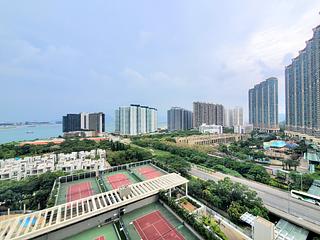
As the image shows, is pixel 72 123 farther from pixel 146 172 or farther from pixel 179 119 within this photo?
pixel 146 172

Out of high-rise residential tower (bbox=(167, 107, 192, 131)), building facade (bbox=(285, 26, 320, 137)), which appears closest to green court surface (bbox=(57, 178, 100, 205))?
building facade (bbox=(285, 26, 320, 137))

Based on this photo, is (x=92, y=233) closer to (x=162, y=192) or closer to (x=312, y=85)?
(x=162, y=192)

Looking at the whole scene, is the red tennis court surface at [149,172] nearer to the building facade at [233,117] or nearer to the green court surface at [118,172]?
the green court surface at [118,172]

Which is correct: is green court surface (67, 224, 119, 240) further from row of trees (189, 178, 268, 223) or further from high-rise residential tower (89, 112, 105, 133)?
high-rise residential tower (89, 112, 105, 133)

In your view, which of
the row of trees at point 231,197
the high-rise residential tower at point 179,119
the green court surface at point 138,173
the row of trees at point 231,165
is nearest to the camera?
the row of trees at point 231,197

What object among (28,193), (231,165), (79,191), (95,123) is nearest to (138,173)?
(79,191)

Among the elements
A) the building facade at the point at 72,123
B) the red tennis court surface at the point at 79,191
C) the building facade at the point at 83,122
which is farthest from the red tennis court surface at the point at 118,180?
the building facade at the point at 72,123
